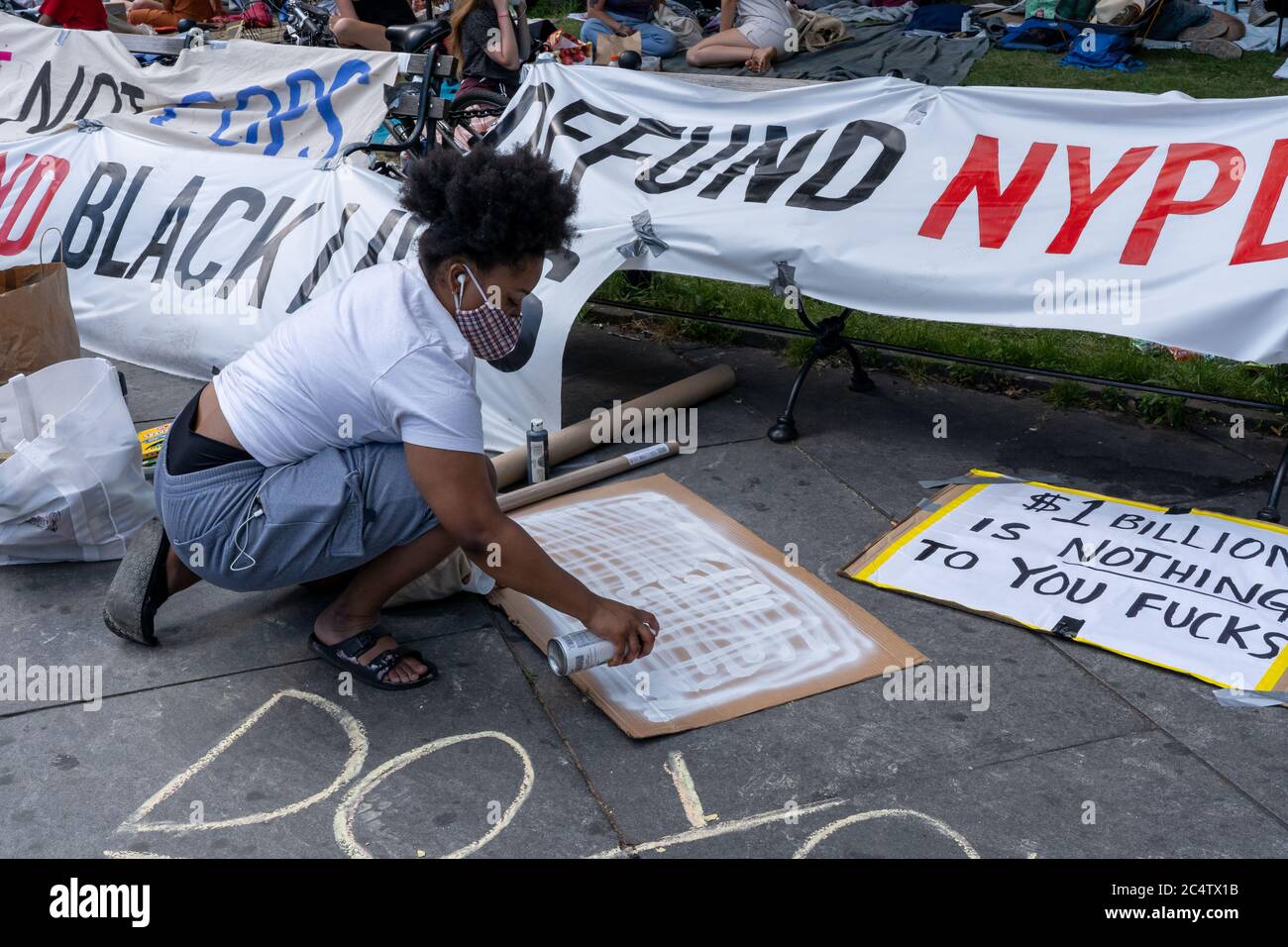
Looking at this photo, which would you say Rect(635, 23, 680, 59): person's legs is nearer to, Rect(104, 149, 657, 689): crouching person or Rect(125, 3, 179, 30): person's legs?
Rect(125, 3, 179, 30): person's legs

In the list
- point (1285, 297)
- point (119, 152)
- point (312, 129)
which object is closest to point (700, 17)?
point (312, 129)

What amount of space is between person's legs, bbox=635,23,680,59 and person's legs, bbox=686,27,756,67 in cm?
78

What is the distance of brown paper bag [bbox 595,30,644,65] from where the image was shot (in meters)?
9.41

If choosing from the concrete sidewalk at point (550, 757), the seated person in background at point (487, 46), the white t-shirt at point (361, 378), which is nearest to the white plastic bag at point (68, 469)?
the concrete sidewalk at point (550, 757)

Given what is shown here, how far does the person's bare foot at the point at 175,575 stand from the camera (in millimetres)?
2990

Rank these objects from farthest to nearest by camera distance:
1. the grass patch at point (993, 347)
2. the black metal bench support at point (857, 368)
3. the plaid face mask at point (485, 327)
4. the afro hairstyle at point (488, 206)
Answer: the grass patch at point (993, 347) < the black metal bench support at point (857, 368) < the plaid face mask at point (485, 327) < the afro hairstyle at point (488, 206)

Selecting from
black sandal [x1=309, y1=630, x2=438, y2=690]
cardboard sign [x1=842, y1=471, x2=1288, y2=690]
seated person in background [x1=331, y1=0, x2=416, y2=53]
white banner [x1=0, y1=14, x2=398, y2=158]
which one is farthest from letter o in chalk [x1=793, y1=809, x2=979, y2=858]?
seated person in background [x1=331, y1=0, x2=416, y2=53]

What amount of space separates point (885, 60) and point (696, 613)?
664cm

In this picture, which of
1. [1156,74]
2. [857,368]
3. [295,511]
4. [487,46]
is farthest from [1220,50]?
[295,511]

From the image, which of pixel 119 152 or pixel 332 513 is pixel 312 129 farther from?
pixel 332 513

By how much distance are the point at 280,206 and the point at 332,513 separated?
257 cm

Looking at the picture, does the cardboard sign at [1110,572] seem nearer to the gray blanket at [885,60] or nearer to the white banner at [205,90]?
the white banner at [205,90]

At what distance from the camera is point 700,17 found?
36.4 feet

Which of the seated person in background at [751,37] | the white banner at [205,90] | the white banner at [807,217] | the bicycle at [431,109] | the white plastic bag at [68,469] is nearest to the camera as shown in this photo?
the white plastic bag at [68,469]
